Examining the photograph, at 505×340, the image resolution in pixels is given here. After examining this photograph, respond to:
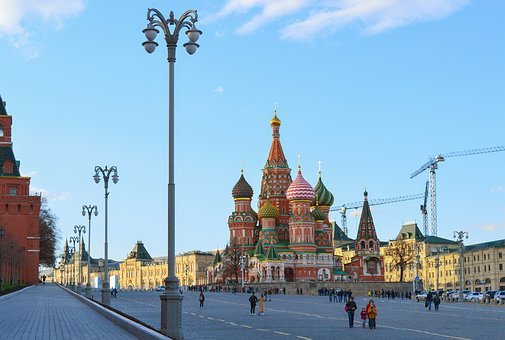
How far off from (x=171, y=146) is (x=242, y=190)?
370 feet

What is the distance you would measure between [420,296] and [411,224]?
103725 mm

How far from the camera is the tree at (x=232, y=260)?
428 ft

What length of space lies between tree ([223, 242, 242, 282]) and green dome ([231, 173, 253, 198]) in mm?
8189

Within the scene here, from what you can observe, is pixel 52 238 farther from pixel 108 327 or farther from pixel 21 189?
pixel 108 327

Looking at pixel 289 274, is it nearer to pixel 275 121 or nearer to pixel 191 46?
pixel 275 121

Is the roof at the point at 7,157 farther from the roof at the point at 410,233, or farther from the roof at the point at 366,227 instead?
the roof at the point at 410,233

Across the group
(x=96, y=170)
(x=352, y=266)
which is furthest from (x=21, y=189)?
(x=96, y=170)

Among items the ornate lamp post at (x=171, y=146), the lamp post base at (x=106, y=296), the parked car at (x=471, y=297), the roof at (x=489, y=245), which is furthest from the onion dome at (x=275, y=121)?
the ornate lamp post at (x=171, y=146)

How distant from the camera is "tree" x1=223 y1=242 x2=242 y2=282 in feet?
428

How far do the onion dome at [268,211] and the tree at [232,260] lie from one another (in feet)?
23.0

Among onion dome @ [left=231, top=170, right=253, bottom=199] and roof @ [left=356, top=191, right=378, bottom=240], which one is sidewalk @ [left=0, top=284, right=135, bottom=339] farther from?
roof @ [left=356, top=191, right=378, bottom=240]

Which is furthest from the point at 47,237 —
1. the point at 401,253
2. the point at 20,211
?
the point at 401,253

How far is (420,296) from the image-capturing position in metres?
76.2

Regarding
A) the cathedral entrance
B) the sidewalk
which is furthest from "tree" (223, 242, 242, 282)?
the sidewalk
